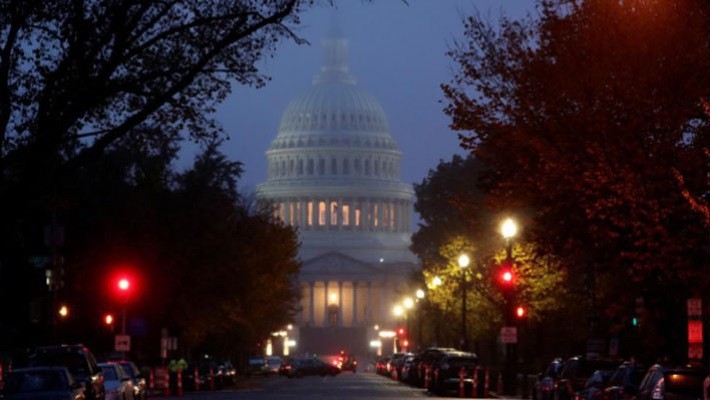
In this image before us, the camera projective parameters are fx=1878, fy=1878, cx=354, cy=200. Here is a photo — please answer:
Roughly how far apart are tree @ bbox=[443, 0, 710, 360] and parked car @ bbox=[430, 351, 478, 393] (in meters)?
24.1

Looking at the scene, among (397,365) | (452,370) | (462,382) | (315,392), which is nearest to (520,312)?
(452,370)

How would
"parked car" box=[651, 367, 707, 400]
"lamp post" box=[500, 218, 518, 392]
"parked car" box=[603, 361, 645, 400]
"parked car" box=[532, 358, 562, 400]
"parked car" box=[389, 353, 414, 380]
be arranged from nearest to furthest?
"parked car" box=[651, 367, 707, 400]
"parked car" box=[603, 361, 645, 400]
"parked car" box=[532, 358, 562, 400]
"lamp post" box=[500, 218, 518, 392]
"parked car" box=[389, 353, 414, 380]

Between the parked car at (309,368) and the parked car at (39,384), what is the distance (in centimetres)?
8219

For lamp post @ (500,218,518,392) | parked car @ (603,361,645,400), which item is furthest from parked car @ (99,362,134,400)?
lamp post @ (500,218,518,392)

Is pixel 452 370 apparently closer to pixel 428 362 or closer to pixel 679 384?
pixel 428 362

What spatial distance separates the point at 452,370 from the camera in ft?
221

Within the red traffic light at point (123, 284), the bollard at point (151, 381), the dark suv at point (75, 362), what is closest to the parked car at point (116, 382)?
the dark suv at point (75, 362)

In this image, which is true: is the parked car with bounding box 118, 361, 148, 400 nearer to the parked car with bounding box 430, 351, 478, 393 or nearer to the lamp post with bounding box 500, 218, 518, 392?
the lamp post with bounding box 500, 218, 518, 392

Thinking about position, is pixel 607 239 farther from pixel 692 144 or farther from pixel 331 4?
pixel 331 4

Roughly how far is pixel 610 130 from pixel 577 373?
7.27 meters

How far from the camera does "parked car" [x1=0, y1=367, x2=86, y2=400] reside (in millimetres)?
33938

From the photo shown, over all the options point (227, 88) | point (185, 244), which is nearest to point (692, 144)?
point (227, 88)

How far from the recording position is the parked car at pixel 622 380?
31.6 m

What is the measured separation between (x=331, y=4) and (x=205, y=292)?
5486 centimetres
